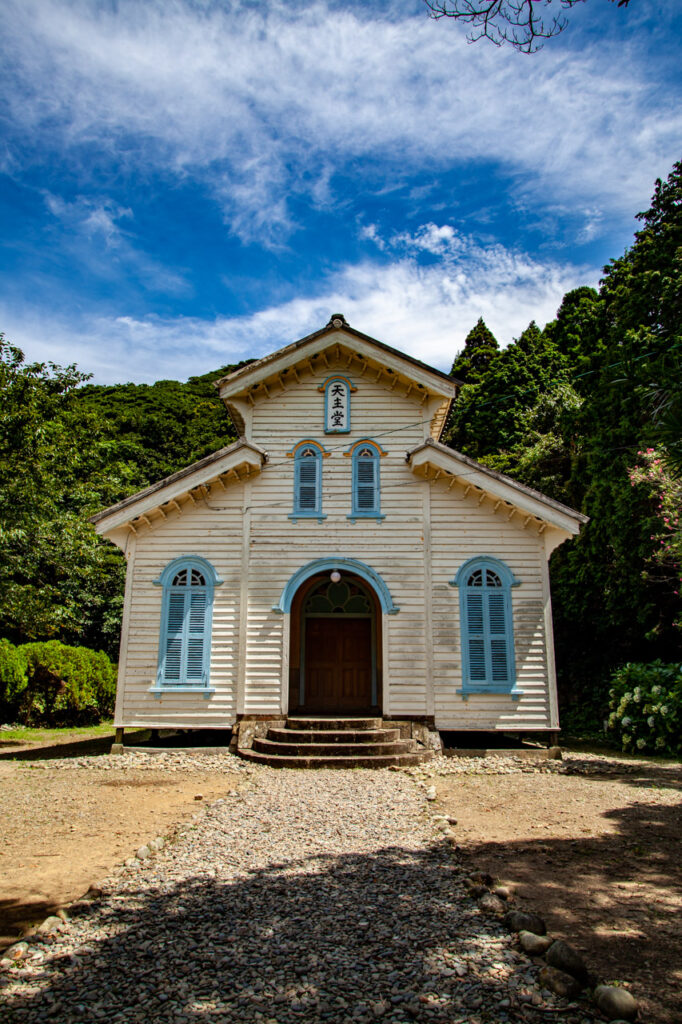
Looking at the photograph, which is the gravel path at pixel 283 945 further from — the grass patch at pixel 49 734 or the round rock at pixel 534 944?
the grass patch at pixel 49 734

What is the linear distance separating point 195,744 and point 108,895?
8.23 meters

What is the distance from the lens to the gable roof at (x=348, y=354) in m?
13.1

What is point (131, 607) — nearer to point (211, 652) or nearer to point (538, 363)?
point (211, 652)

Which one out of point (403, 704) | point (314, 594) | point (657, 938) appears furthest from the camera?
point (314, 594)

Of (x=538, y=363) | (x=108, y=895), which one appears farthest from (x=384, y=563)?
(x=538, y=363)

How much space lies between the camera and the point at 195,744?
12953 millimetres

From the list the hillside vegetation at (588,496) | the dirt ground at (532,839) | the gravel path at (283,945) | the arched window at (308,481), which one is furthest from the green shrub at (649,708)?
the gravel path at (283,945)

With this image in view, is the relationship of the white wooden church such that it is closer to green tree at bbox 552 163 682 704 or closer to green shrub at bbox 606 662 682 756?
green shrub at bbox 606 662 682 756

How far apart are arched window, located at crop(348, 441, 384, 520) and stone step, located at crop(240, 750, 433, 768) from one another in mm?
4477

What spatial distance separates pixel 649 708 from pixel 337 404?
28.0 ft

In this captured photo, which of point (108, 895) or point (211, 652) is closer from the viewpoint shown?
point (108, 895)

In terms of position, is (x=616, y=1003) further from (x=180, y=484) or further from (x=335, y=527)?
(x=180, y=484)

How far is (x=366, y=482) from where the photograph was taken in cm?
1312

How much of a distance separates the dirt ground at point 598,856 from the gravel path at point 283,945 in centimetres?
50
